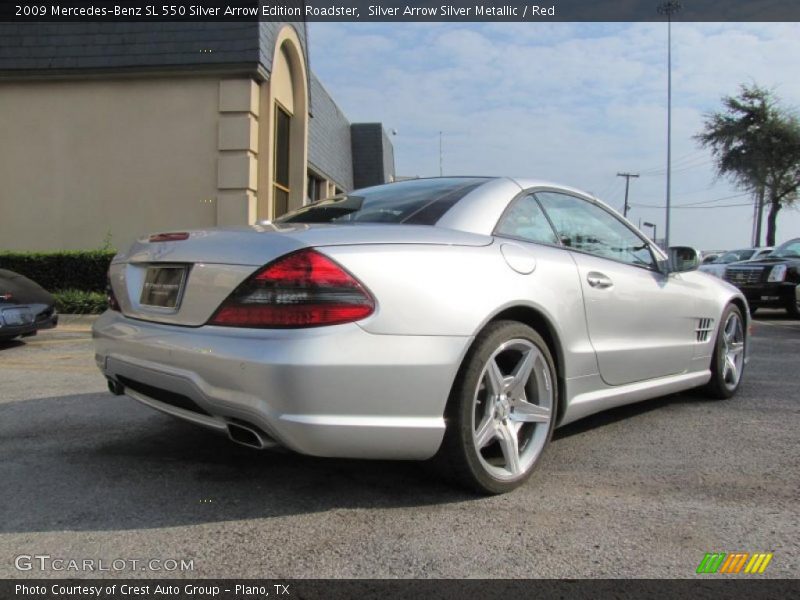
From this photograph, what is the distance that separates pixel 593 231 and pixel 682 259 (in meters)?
0.96

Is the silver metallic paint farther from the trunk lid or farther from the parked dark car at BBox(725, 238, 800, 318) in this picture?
the parked dark car at BBox(725, 238, 800, 318)

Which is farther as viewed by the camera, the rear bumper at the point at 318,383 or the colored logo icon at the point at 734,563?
the rear bumper at the point at 318,383

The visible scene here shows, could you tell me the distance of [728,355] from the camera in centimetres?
471

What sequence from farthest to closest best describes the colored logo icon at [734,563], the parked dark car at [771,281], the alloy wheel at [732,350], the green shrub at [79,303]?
the parked dark car at [771,281]
the green shrub at [79,303]
the alloy wheel at [732,350]
the colored logo icon at [734,563]

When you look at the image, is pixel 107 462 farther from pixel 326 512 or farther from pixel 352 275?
pixel 352 275

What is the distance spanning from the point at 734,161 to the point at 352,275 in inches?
1410

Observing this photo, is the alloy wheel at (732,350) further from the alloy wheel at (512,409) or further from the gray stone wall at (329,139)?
the gray stone wall at (329,139)

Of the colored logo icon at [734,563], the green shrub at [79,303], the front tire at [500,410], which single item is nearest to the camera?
the colored logo icon at [734,563]

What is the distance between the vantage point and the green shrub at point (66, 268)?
10555 mm

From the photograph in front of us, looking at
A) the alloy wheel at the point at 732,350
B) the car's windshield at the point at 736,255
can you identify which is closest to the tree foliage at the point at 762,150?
the car's windshield at the point at 736,255

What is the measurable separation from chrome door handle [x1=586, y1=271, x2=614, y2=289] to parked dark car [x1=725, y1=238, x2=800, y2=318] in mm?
10185

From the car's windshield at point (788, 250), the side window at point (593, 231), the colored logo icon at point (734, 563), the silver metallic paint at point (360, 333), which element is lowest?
the colored logo icon at point (734, 563)

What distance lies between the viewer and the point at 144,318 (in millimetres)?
2762

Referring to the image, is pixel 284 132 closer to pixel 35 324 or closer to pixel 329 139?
pixel 329 139
